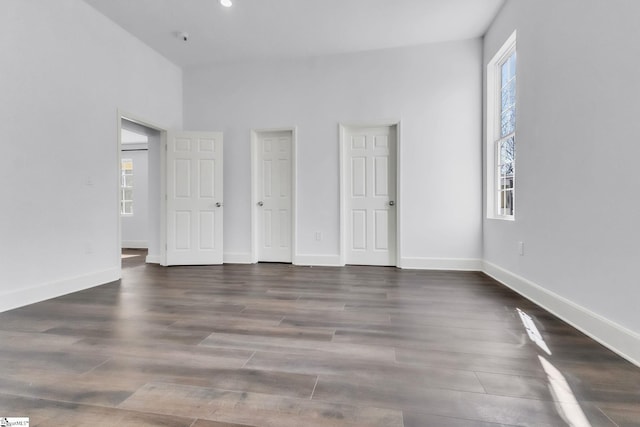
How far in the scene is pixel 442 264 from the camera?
4359mm

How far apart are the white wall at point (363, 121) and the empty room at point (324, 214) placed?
0.10 feet

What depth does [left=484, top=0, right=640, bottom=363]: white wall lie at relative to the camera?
1.74 metres

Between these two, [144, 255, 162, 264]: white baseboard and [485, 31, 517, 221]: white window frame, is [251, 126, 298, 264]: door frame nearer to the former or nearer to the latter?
[144, 255, 162, 264]: white baseboard

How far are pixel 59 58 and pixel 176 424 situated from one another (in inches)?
145

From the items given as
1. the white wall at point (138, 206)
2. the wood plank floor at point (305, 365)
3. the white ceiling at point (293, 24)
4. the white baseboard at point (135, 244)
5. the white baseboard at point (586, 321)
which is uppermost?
the white ceiling at point (293, 24)

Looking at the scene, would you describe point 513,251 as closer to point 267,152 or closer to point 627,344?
point 627,344

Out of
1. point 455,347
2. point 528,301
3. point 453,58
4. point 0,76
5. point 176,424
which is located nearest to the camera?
point 176,424

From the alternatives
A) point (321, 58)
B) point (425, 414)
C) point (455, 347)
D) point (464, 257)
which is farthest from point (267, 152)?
point (425, 414)

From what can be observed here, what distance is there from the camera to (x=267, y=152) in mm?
4973

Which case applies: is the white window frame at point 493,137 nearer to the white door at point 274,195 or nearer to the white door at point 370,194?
the white door at point 370,194

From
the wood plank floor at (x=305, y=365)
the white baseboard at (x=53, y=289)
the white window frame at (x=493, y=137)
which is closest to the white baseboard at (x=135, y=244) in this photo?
the white baseboard at (x=53, y=289)

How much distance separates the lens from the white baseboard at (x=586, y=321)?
1.69 m

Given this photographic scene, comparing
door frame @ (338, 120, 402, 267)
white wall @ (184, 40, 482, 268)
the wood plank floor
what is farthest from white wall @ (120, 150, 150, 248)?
door frame @ (338, 120, 402, 267)

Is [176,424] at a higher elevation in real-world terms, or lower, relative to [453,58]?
lower
